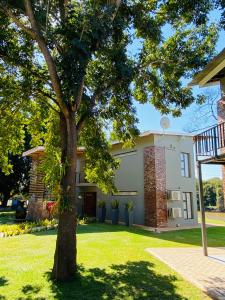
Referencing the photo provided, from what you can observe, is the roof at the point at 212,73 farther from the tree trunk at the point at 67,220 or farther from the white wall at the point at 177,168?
the white wall at the point at 177,168

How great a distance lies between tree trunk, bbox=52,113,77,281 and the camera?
761 cm

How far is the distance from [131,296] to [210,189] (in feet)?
260

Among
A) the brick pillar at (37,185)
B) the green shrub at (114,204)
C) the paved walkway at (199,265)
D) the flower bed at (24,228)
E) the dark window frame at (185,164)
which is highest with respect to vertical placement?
the dark window frame at (185,164)

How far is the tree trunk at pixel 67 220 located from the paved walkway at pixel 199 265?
3.25 m

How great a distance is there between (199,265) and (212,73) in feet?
19.9

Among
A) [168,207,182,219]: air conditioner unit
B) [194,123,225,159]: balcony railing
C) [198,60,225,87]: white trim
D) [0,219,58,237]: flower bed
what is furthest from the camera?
[168,207,182,219]: air conditioner unit

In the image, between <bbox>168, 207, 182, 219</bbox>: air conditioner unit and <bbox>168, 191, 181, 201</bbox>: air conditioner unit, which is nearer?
<bbox>168, 207, 182, 219</bbox>: air conditioner unit

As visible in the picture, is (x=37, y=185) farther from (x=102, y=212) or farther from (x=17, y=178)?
(x=17, y=178)

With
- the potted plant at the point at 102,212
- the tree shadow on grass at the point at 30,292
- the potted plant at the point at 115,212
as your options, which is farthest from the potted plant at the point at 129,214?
the tree shadow on grass at the point at 30,292

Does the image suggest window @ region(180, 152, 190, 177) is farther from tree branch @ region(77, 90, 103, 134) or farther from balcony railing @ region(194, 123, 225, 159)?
tree branch @ region(77, 90, 103, 134)

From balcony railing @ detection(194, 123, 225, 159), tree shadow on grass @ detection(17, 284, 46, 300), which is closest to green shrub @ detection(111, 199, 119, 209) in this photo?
balcony railing @ detection(194, 123, 225, 159)

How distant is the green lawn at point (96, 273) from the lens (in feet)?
22.1

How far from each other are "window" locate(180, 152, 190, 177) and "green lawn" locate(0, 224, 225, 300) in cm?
799

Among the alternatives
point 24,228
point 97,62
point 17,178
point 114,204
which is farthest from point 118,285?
point 17,178
